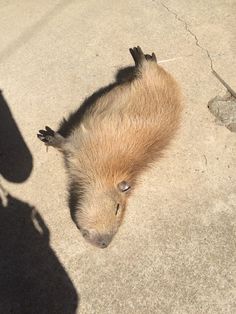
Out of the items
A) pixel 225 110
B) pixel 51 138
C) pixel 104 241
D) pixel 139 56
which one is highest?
pixel 51 138

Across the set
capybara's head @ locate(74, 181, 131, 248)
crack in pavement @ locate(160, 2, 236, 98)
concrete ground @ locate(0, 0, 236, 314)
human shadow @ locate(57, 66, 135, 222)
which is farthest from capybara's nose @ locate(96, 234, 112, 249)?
crack in pavement @ locate(160, 2, 236, 98)

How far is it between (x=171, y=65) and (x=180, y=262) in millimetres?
2157

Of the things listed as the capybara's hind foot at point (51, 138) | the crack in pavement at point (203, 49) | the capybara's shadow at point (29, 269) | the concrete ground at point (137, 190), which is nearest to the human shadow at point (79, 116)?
the concrete ground at point (137, 190)

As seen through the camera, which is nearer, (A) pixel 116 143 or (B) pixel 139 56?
(A) pixel 116 143

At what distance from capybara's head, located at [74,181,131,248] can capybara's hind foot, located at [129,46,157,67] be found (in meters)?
1.39

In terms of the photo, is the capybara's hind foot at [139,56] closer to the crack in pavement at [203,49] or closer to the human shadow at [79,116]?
the human shadow at [79,116]

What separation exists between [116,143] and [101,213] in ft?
2.22

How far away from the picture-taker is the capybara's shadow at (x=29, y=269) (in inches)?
142

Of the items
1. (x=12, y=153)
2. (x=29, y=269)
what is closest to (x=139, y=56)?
(x=12, y=153)

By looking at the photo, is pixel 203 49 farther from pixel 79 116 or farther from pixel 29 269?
pixel 29 269

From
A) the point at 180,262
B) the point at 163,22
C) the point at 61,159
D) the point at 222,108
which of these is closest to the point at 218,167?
the point at 222,108

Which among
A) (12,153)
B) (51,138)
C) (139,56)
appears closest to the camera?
(51,138)

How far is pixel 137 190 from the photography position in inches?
166

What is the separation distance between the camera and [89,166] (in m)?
4.09
